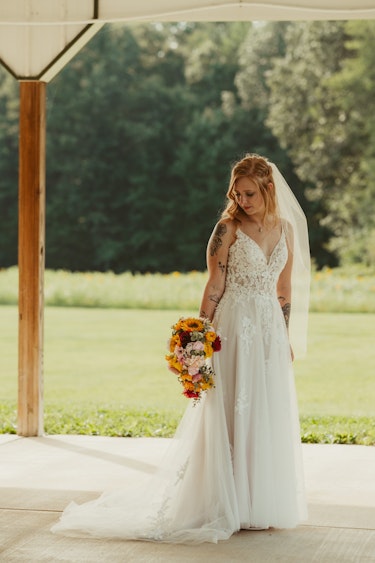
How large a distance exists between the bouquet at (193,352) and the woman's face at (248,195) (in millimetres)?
614

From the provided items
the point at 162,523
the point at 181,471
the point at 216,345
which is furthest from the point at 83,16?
the point at 162,523

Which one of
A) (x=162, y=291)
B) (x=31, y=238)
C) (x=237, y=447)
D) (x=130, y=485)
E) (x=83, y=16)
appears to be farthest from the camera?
(x=162, y=291)

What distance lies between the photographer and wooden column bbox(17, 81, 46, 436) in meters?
7.75

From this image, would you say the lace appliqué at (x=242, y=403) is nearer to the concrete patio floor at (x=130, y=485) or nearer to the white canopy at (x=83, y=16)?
the concrete patio floor at (x=130, y=485)

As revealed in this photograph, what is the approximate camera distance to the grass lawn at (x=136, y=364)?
12.1 m

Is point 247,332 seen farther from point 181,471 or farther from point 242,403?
point 181,471

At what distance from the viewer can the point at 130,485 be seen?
6203 millimetres

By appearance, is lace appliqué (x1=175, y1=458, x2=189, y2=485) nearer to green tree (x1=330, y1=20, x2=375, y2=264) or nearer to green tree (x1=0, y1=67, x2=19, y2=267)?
green tree (x1=330, y1=20, x2=375, y2=264)

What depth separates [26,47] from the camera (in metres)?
7.67

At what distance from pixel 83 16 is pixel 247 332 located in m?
3.18

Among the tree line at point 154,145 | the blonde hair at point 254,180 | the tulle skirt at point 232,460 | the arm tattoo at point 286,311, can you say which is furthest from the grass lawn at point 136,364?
the tree line at point 154,145

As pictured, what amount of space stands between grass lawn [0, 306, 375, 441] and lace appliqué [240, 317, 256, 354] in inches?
141

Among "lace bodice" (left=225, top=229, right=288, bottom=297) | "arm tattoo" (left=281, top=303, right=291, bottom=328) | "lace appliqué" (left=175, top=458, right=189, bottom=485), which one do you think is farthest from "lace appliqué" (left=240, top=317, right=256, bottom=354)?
"lace appliqué" (left=175, top=458, right=189, bottom=485)

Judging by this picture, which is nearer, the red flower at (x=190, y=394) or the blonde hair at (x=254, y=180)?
the red flower at (x=190, y=394)
